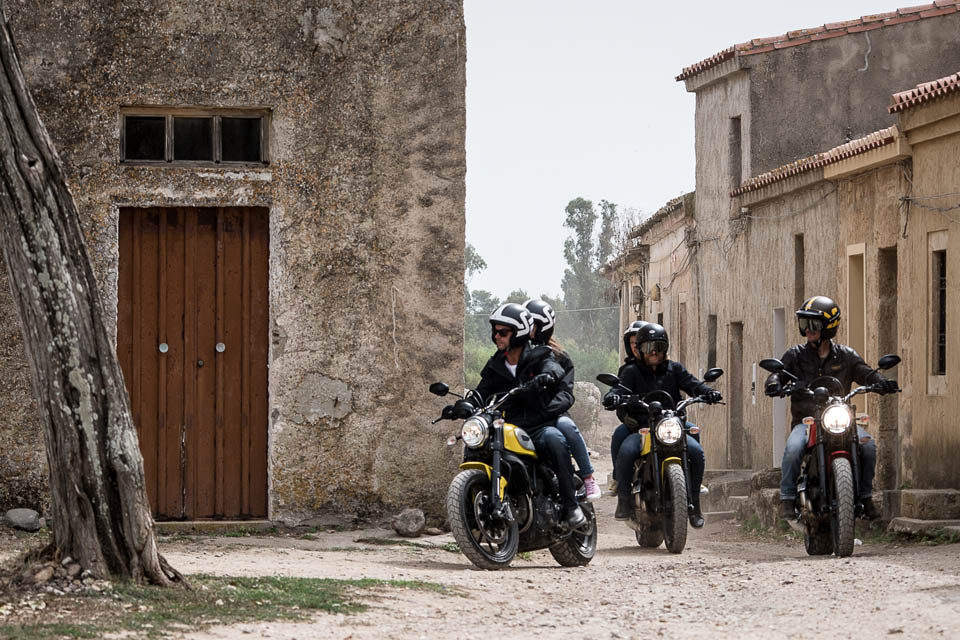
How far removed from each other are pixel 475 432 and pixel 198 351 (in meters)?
2.85

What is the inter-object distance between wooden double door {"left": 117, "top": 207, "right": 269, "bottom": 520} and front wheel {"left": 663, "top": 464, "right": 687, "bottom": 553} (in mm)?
3015

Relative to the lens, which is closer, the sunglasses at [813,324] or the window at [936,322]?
the sunglasses at [813,324]

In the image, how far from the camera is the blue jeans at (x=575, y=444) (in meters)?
9.88

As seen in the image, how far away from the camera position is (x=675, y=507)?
431 inches

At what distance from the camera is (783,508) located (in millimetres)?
10578

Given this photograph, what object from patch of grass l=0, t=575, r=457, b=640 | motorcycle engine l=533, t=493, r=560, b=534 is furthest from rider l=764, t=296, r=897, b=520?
patch of grass l=0, t=575, r=457, b=640

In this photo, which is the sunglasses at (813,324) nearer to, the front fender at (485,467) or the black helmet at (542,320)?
the black helmet at (542,320)

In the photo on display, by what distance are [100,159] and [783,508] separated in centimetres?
553

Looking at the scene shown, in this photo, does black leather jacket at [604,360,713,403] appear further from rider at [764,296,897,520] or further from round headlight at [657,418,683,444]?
rider at [764,296,897,520]

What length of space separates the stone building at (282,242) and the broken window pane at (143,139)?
17 millimetres

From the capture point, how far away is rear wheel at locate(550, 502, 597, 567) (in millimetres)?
9977

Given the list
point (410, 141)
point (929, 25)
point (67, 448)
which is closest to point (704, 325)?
point (929, 25)

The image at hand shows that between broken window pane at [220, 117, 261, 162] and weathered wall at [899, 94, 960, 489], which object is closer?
broken window pane at [220, 117, 261, 162]

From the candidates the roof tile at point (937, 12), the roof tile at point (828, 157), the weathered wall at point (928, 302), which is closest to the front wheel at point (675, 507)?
the weathered wall at point (928, 302)
